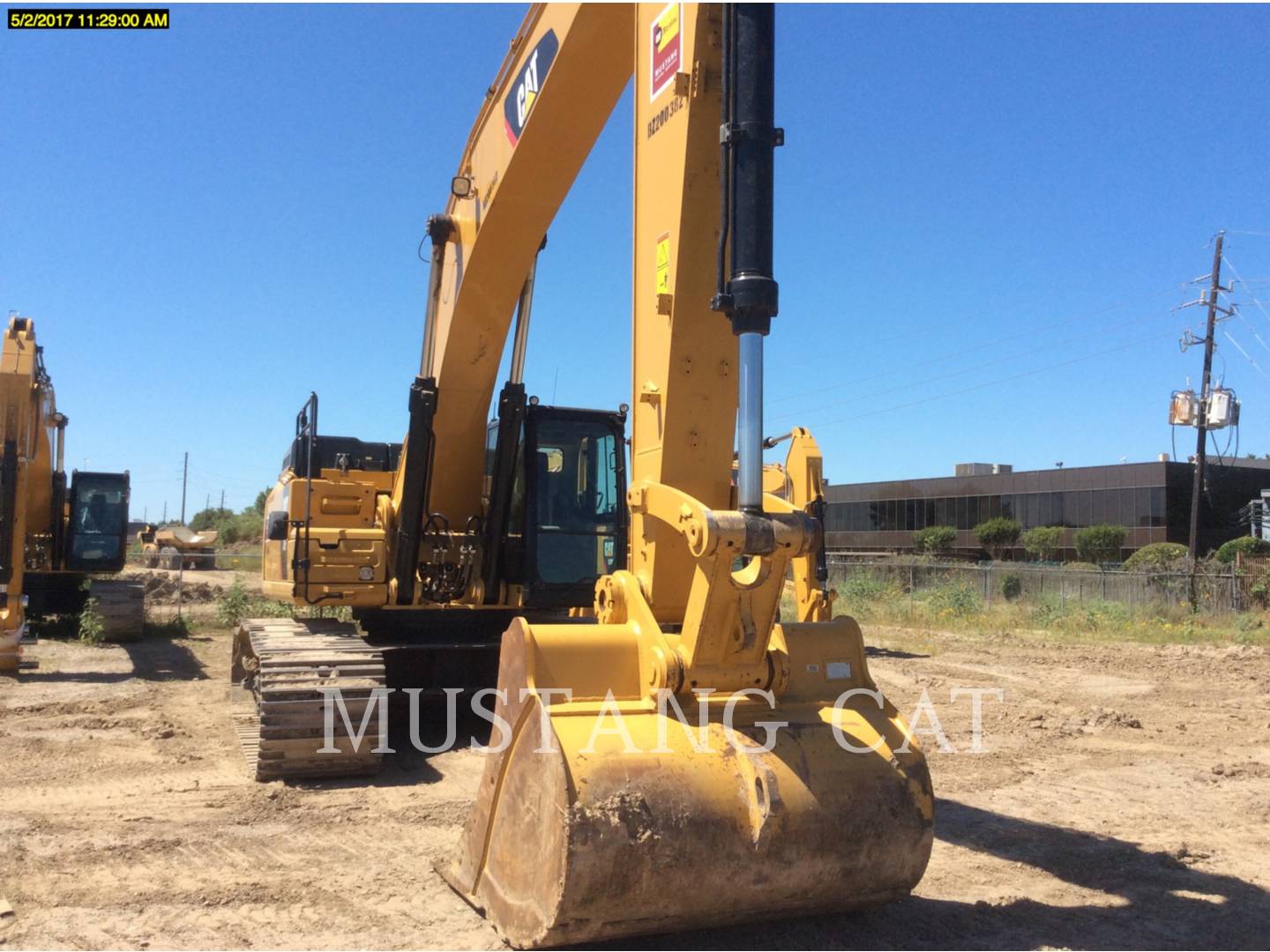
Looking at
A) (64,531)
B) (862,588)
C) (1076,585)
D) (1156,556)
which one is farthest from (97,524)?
(1156,556)

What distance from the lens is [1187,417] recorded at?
105 feet

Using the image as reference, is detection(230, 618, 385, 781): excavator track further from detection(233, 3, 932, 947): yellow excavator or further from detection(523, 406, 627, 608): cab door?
detection(233, 3, 932, 947): yellow excavator

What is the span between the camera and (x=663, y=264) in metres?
4.23

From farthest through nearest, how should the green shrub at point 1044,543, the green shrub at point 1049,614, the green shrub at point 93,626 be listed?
the green shrub at point 1044,543, the green shrub at point 1049,614, the green shrub at point 93,626

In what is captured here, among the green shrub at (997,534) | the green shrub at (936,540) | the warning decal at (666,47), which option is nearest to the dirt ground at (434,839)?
the warning decal at (666,47)

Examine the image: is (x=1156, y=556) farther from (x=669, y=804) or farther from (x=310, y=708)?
(x=669, y=804)

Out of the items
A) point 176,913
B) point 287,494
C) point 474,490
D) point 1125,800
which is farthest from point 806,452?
point 176,913

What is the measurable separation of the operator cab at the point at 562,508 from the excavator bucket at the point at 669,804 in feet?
12.6

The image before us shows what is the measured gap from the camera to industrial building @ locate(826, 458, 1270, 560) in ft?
114

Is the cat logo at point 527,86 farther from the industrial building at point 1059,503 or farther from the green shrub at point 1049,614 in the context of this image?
the industrial building at point 1059,503

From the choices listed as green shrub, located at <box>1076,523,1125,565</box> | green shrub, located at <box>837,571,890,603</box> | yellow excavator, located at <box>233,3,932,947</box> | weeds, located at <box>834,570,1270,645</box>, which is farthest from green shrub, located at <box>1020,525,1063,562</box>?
yellow excavator, located at <box>233,3,932,947</box>

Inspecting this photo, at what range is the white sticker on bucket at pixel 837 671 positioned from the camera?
14.4 ft

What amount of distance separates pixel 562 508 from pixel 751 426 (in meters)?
4.88

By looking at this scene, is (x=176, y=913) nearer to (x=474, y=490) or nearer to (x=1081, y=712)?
(x=474, y=490)
